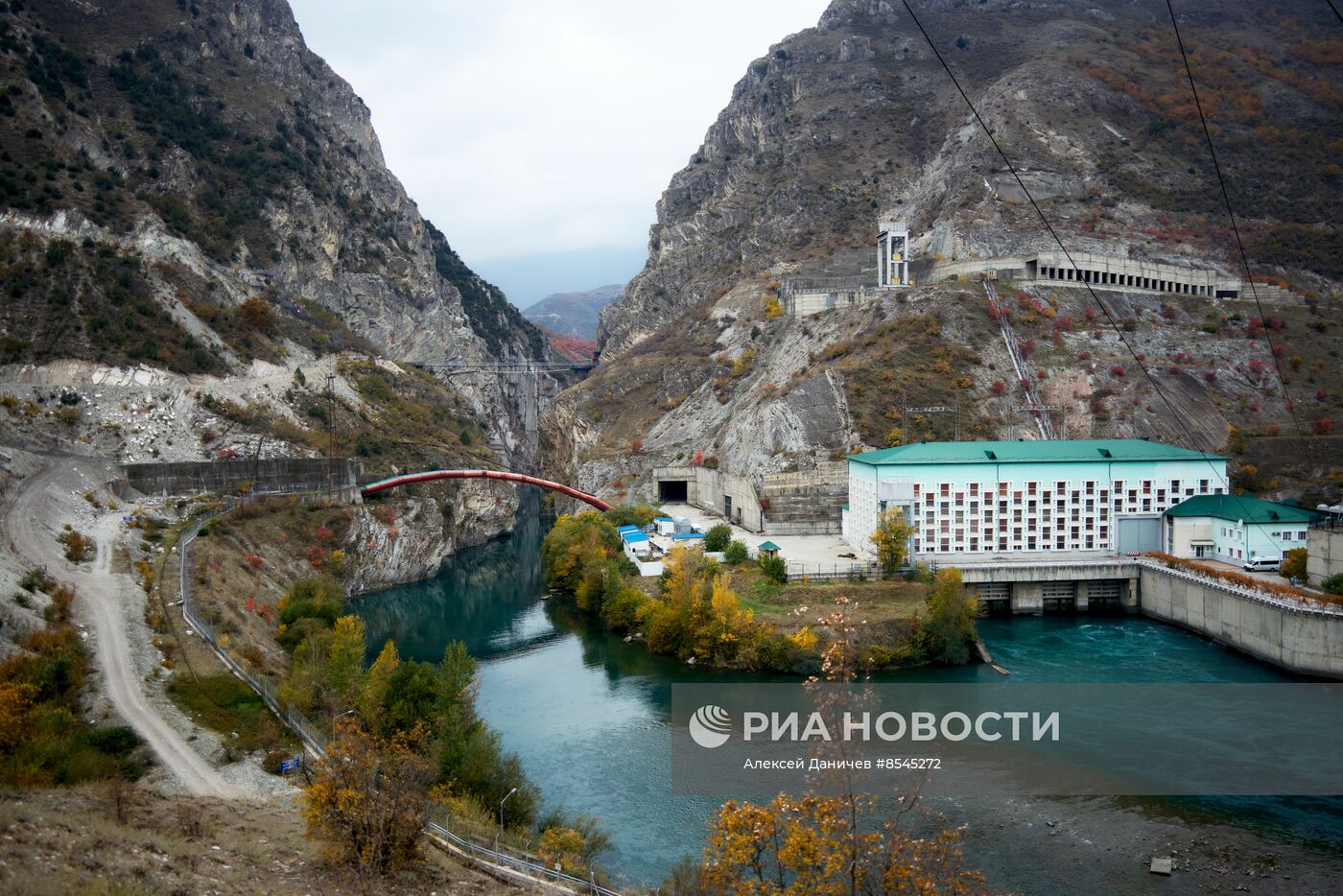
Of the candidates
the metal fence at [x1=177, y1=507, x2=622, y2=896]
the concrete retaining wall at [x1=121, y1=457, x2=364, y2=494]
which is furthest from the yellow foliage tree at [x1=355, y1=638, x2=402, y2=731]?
the concrete retaining wall at [x1=121, y1=457, x2=364, y2=494]

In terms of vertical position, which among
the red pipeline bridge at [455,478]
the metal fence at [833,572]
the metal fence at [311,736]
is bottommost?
the metal fence at [311,736]

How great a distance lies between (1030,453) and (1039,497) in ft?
6.84

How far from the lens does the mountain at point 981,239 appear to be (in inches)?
2206

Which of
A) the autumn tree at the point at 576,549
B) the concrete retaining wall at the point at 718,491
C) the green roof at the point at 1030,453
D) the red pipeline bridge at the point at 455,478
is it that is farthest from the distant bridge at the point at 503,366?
the green roof at the point at 1030,453

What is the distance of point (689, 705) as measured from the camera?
3056 centimetres

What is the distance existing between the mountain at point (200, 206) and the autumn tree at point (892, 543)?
40.9 m

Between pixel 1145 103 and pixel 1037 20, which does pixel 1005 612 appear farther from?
pixel 1037 20

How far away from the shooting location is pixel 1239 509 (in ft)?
129

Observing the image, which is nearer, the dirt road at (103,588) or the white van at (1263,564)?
the dirt road at (103,588)

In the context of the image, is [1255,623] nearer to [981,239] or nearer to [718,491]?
Answer: [718,491]

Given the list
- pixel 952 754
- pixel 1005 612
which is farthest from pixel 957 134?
pixel 952 754

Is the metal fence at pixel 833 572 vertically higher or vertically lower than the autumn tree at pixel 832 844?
higher

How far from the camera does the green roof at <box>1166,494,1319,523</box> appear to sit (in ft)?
124

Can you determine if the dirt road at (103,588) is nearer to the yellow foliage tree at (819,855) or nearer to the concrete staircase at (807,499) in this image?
the yellow foliage tree at (819,855)
